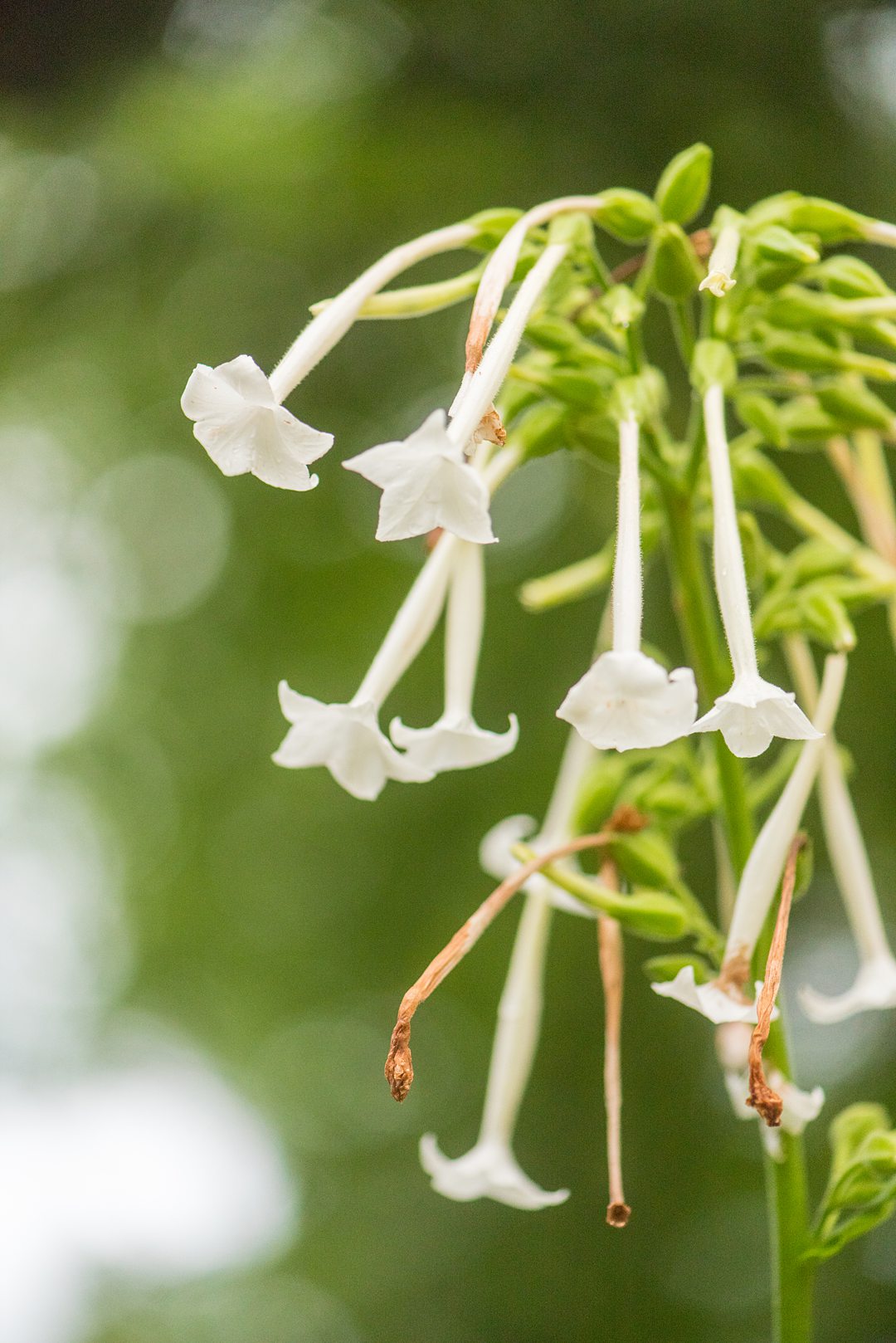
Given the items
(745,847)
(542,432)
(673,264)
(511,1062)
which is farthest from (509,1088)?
(673,264)

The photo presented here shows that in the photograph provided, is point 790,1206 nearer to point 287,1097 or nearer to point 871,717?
point 871,717

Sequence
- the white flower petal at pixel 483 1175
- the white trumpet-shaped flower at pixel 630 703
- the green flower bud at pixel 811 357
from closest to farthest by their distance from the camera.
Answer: the white trumpet-shaped flower at pixel 630 703 < the green flower bud at pixel 811 357 < the white flower petal at pixel 483 1175

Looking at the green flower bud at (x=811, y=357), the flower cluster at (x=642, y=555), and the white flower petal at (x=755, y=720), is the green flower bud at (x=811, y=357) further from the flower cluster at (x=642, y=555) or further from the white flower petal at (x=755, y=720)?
the white flower petal at (x=755, y=720)

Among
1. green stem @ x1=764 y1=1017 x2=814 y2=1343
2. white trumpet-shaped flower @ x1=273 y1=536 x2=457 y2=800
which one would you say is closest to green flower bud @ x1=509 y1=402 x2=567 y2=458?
white trumpet-shaped flower @ x1=273 y1=536 x2=457 y2=800

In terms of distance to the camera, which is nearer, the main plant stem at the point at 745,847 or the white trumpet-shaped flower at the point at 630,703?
the white trumpet-shaped flower at the point at 630,703

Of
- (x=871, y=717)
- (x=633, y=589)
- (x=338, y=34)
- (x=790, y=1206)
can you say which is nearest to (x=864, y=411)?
(x=633, y=589)

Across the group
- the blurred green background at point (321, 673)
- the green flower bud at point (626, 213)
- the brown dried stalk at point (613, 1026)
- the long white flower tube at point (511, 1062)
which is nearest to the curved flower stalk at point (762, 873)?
the brown dried stalk at point (613, 1026)

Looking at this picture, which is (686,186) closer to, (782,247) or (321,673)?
(782,247)
